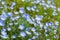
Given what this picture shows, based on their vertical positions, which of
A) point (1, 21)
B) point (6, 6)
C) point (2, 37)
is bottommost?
point (2, 37)

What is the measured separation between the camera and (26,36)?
3.70m

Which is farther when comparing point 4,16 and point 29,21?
point 29,21

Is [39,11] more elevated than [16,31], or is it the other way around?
[39,11]

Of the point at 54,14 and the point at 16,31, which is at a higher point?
the point at 54,14

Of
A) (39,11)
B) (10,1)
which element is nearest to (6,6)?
(10,1)

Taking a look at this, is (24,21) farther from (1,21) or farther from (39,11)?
(39,11)

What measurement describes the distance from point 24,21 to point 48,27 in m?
0.48

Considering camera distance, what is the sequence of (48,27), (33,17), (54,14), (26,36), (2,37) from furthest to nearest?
(54,14) < (33,17) < (48,27) < (26,36) < (2,37)

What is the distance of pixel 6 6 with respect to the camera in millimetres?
4406

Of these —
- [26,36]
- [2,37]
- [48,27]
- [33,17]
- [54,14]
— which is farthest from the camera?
[54,14]

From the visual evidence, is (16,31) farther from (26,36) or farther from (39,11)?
(39,11)

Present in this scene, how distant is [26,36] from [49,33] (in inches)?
17.5

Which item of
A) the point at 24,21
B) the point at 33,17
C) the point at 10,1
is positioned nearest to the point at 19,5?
the point at 10,1

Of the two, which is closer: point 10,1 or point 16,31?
point 16,31
